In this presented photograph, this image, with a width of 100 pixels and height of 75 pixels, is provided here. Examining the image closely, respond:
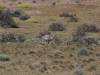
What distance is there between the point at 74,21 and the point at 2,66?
88.0ft

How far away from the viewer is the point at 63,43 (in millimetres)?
29359

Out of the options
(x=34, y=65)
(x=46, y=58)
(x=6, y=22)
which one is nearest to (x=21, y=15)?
(x=6, y=22)

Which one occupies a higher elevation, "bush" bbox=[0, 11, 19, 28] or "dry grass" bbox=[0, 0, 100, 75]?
"dry grass" bbox=[0, 0, 100, 75]

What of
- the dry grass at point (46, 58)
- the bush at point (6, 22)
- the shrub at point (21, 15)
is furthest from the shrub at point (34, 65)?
the shrub at point (21, 15)

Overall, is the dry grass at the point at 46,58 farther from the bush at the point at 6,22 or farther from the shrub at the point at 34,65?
the bush at the point at 6,22

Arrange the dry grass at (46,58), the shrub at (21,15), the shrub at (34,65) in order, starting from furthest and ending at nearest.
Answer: the shrub at (21,15) → the shrub at (34,65) → the dry grass at (46,58)

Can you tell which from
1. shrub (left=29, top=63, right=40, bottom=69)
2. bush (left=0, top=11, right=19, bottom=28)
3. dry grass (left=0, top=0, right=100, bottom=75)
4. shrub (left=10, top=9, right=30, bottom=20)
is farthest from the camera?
shrub (left=10, top=9, right=30, bottom=20)

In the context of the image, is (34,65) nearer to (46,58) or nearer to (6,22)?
(46,58)

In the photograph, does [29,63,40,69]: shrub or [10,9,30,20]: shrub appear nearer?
[29,63,40,69]: shrub

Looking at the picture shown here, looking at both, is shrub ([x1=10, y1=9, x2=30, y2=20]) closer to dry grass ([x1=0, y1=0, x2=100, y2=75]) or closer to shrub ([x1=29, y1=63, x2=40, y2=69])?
dry grass ([x1=0, y1=0, x2=100, y2=75])

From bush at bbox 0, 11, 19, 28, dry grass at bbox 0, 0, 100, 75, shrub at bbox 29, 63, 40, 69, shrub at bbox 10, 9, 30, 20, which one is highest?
shrub at bbox 29, 63, 40, 69

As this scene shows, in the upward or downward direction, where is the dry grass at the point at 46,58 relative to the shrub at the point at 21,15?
upward

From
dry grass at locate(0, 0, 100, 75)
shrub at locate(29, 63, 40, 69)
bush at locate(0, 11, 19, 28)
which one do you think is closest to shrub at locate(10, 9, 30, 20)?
bush at locate(0, 11, 19, 28)

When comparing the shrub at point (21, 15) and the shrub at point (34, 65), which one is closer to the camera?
the shrub at point (34, 65)
